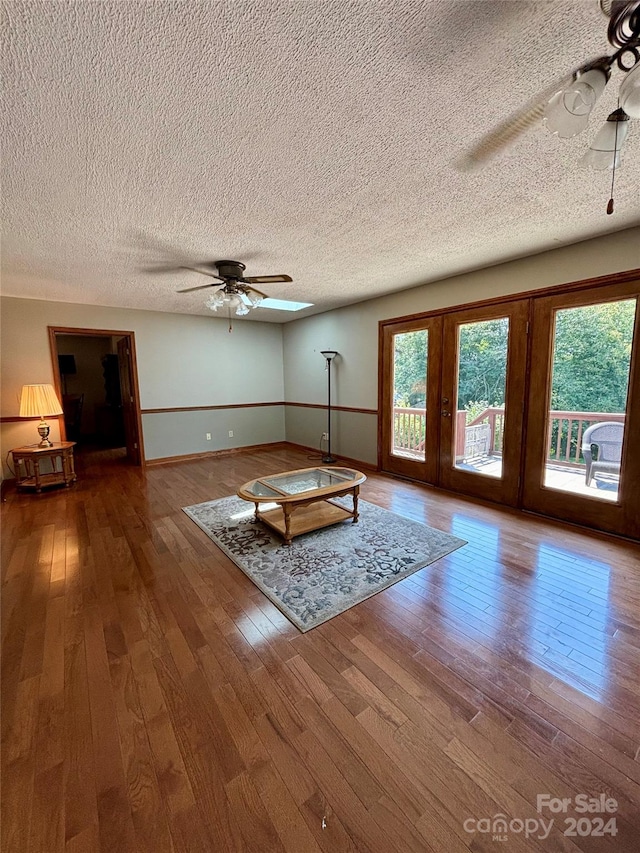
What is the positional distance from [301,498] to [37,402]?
3582 mm

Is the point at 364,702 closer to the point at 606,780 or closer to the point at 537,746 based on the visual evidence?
the point at 537,746

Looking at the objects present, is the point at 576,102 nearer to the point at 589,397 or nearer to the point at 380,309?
the point at 589,397

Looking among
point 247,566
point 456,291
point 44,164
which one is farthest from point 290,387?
point 44,164

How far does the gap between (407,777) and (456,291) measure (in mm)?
3910

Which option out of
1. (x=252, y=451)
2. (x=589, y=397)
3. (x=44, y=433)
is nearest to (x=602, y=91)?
(x=589, y=397)

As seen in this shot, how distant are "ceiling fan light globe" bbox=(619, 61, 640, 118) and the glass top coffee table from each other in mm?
2522

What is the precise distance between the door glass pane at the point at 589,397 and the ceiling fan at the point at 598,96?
1846 mm

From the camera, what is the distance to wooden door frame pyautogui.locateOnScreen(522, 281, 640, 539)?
2643 millimetres

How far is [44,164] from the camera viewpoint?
1.71 meters

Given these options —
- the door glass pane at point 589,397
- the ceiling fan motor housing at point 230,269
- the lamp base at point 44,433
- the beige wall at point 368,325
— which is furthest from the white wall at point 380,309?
the lamp base at point 44,433

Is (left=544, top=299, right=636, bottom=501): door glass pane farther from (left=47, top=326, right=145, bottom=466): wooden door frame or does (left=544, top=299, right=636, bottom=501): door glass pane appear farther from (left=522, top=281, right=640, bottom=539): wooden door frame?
(left=47, top=326, right=145, bottom=466): wooden door frame

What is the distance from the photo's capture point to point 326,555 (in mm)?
2576

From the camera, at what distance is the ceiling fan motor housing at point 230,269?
10.4 ft

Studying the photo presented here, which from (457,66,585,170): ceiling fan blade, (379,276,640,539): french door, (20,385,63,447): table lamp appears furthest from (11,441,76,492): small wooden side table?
(457,66,585,170): ceiling fan blade
